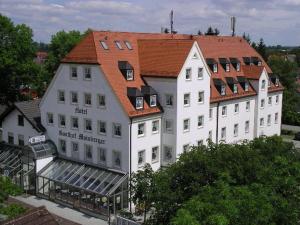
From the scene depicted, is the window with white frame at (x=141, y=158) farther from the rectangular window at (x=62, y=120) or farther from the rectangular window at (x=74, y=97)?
the rectangular window at (x=62, y=120)

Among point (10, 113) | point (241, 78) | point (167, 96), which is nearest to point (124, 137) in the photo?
point (167, 96)

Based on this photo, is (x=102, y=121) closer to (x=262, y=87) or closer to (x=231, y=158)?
(x=231, y=158)

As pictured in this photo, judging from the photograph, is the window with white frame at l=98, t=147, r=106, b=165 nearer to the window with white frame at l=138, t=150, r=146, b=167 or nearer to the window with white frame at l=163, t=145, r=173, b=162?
the window with white frame at l=138, t=150, r=146, b=167

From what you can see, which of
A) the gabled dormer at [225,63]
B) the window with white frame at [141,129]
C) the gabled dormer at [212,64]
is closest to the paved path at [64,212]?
the window with white frame at [141,129]

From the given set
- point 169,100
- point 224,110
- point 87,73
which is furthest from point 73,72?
point 224,110

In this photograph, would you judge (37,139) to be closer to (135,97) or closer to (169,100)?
(135,97)

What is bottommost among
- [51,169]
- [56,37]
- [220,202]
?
[51,169]
